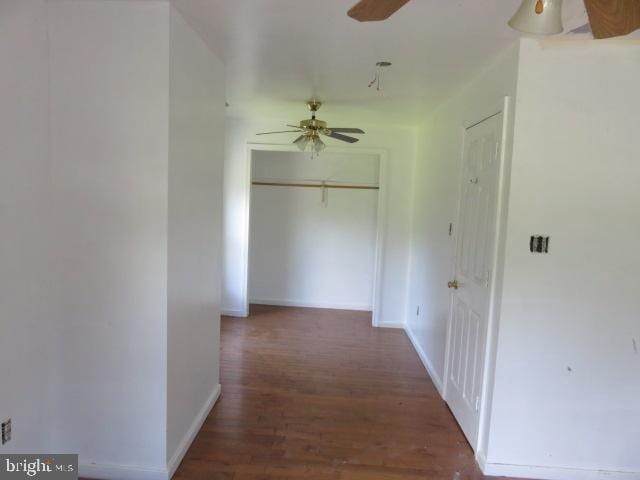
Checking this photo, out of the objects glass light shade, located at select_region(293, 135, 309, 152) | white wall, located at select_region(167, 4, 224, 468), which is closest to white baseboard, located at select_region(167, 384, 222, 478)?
white wall, located at select_region(167, 4, 224, 468)

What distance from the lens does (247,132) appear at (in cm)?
466

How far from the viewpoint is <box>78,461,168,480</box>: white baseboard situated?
82.0 inches

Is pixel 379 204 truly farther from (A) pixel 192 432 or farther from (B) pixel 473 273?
(A) pixel 192 432

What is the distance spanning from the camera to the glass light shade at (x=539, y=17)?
1119 mm

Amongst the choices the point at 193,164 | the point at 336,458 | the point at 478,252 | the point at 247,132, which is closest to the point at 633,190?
the point at 478,252

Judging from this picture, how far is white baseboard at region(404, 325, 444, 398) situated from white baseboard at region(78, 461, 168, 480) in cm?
209

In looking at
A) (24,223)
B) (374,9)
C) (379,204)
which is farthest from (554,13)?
(379,204)

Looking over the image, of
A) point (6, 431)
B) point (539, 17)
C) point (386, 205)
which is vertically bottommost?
point (6, 431)

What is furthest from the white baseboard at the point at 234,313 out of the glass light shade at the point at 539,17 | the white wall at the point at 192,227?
the glass light shade at the point at 539,17

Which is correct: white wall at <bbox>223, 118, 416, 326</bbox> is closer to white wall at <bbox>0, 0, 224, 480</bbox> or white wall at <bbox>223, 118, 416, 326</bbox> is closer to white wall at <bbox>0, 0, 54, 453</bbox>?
white wall at <bbox>0, 0, 224, 480</bbox>

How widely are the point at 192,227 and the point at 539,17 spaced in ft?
6.17

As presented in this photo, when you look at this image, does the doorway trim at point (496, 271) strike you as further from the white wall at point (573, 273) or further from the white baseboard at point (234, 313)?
the white baseboard at point (234, 313)

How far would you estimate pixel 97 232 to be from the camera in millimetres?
1985
